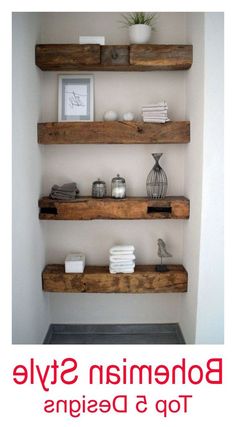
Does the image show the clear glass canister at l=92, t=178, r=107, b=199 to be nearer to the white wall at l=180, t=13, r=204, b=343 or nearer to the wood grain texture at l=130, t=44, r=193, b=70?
the white wall at l=180, t=13, r=204, b=343

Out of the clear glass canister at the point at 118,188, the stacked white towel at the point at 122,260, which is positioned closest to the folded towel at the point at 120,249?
the stacked white towel at the point at 122,260

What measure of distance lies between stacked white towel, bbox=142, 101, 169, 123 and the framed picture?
39cm

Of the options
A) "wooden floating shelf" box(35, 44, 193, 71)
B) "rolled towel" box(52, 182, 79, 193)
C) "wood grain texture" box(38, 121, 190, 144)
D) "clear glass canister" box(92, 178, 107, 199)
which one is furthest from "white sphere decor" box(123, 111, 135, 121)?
"rolled towel" box(52, 182, 79, 193)

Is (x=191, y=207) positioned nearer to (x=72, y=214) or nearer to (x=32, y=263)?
(x=72, y=214)

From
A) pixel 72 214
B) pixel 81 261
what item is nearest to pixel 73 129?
pixel 72 214

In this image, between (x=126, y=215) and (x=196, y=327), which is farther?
(x=126, y=215)

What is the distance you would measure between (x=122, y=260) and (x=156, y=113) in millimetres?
998

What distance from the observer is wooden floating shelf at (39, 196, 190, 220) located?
294cm

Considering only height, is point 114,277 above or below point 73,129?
below

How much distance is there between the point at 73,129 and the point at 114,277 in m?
1.01

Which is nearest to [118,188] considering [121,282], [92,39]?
[121,282]

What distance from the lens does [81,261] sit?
3.05m
